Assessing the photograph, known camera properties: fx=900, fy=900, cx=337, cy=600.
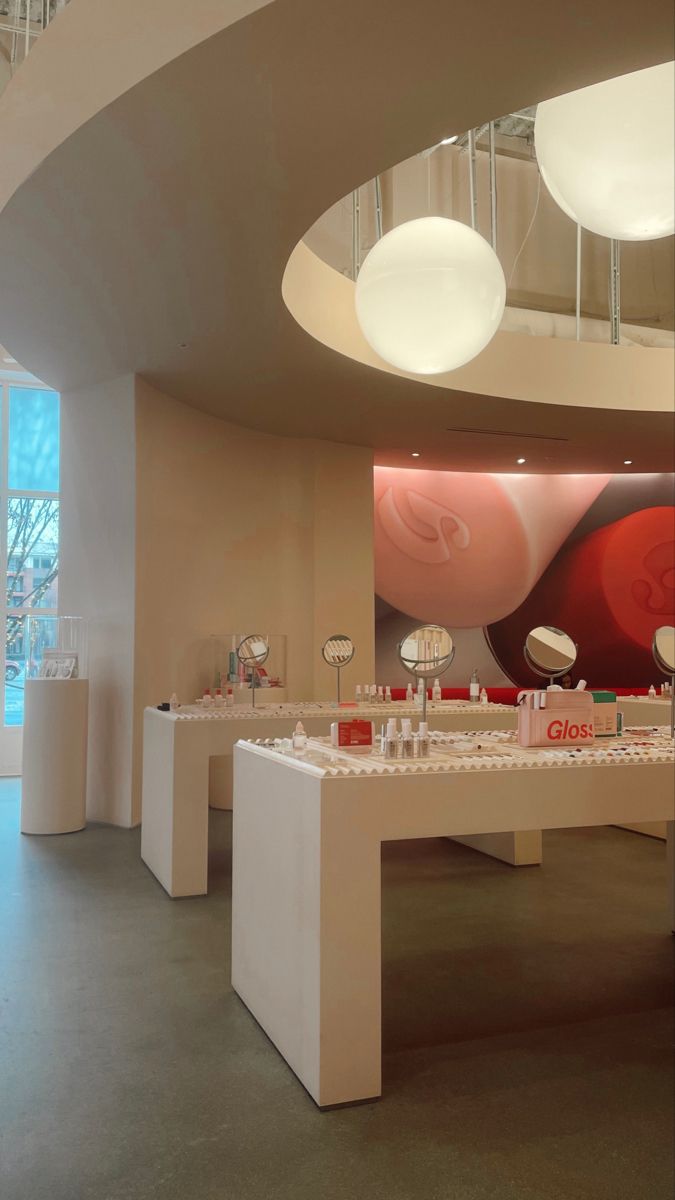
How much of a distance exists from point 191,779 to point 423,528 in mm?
5233

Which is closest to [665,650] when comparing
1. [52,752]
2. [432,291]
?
[432,291]

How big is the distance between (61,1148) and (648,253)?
9.26 meters

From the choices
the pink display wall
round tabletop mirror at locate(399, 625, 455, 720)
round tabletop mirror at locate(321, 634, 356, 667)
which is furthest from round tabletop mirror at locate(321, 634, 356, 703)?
round tabletop mirror at locate(399, 625, 455, 720)

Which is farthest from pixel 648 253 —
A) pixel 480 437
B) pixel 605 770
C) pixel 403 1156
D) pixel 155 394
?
pixel 403 1156

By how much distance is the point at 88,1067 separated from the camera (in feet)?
9.49

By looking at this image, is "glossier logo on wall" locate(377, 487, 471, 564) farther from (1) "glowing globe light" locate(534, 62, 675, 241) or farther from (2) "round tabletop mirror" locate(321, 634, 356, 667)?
(1) "glowing globe light" locate(534, 62, 675, 241)

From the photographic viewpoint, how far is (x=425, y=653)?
3.97m

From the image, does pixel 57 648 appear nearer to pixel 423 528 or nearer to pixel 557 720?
pixel 423 528

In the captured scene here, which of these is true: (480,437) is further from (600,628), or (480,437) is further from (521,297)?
(600,628)

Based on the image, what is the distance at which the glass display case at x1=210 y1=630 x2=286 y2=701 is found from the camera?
738 cm

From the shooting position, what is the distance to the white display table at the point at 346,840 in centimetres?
268

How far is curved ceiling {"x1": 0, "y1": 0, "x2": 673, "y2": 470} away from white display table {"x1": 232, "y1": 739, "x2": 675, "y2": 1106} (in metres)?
2.31

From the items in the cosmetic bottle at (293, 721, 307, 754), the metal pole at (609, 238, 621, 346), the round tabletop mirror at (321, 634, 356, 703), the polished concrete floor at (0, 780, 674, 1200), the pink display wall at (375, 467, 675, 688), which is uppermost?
the metal pole at (609, 238, 621, 346)

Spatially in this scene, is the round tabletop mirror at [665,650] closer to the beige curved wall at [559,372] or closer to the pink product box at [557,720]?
the pink product box at [557,720]
